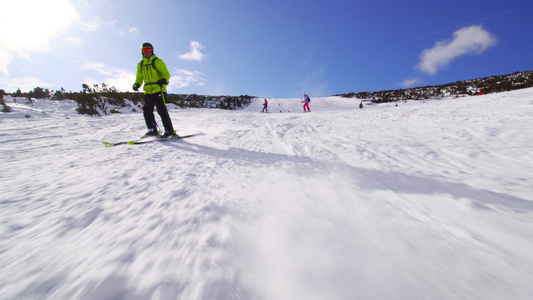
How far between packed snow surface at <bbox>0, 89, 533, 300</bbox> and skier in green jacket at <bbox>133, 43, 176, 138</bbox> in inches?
71.5

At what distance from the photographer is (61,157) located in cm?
248

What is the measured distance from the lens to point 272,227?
113 centimetres

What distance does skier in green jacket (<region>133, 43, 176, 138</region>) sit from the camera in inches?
159

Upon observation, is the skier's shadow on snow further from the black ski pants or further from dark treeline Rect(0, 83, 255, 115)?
dark treeline Rect(0, 83, 255, 115)

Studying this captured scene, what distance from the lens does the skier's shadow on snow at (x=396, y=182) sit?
1.31 m

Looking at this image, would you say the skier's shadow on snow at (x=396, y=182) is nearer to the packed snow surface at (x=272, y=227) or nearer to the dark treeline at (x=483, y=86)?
the packed snow surface at (x=272, y=227)

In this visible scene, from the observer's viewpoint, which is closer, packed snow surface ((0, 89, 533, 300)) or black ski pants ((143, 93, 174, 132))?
packed snow surface ((0, 89, 533, 300))

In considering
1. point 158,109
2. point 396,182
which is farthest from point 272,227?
point 158,109

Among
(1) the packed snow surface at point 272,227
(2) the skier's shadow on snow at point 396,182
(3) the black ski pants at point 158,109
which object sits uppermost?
(3) the black ski pants at point 158,109

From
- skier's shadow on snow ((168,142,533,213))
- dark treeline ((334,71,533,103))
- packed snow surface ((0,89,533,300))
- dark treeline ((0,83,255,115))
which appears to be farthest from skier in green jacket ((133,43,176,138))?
dark treeline ((334,71,533,103))

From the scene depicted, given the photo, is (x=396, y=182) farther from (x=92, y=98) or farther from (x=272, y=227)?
(x=92, y=98)

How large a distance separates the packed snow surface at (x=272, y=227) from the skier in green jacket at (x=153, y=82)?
1817mm

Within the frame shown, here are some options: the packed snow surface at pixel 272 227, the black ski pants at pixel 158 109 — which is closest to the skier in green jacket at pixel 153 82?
the black ski pants at pixel 158 109

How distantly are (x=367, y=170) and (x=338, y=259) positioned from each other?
56.4 inches
